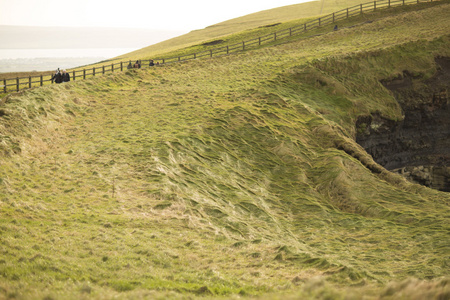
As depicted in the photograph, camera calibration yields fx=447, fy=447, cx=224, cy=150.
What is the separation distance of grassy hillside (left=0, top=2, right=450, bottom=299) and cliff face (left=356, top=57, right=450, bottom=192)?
5.04ft

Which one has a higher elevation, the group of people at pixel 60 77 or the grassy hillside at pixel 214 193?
the group of people at pixel 60 77

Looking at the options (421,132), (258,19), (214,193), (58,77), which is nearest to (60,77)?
(58,77)

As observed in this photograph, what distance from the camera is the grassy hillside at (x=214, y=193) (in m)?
13.1

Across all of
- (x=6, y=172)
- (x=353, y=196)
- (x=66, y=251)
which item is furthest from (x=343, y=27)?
(x=66, y=251)

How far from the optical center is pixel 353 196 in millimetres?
25516

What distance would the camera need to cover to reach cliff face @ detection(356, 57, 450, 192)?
42688 mm

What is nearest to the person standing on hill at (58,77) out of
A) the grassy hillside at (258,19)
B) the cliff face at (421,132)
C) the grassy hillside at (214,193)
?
the grassy hillside at (214,193)

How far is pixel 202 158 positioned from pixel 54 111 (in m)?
12.0

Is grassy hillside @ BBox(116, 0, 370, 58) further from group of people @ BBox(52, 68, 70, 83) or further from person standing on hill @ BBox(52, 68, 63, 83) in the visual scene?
person standing on hill @ BBox(52, 68, 63, 83)

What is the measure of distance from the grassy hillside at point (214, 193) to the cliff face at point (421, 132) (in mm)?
1535

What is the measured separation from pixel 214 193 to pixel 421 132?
30.4 meters

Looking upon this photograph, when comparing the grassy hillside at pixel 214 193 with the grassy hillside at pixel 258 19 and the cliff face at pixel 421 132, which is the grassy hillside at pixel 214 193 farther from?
the grassy hillside at pixel 258 19

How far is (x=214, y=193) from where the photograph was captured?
74.7 ft

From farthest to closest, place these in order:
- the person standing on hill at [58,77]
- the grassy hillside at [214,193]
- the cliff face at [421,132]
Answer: the cliff face at [421,132]
the person standing on hill at [58,77]
the grassy hillside at [214,193]
